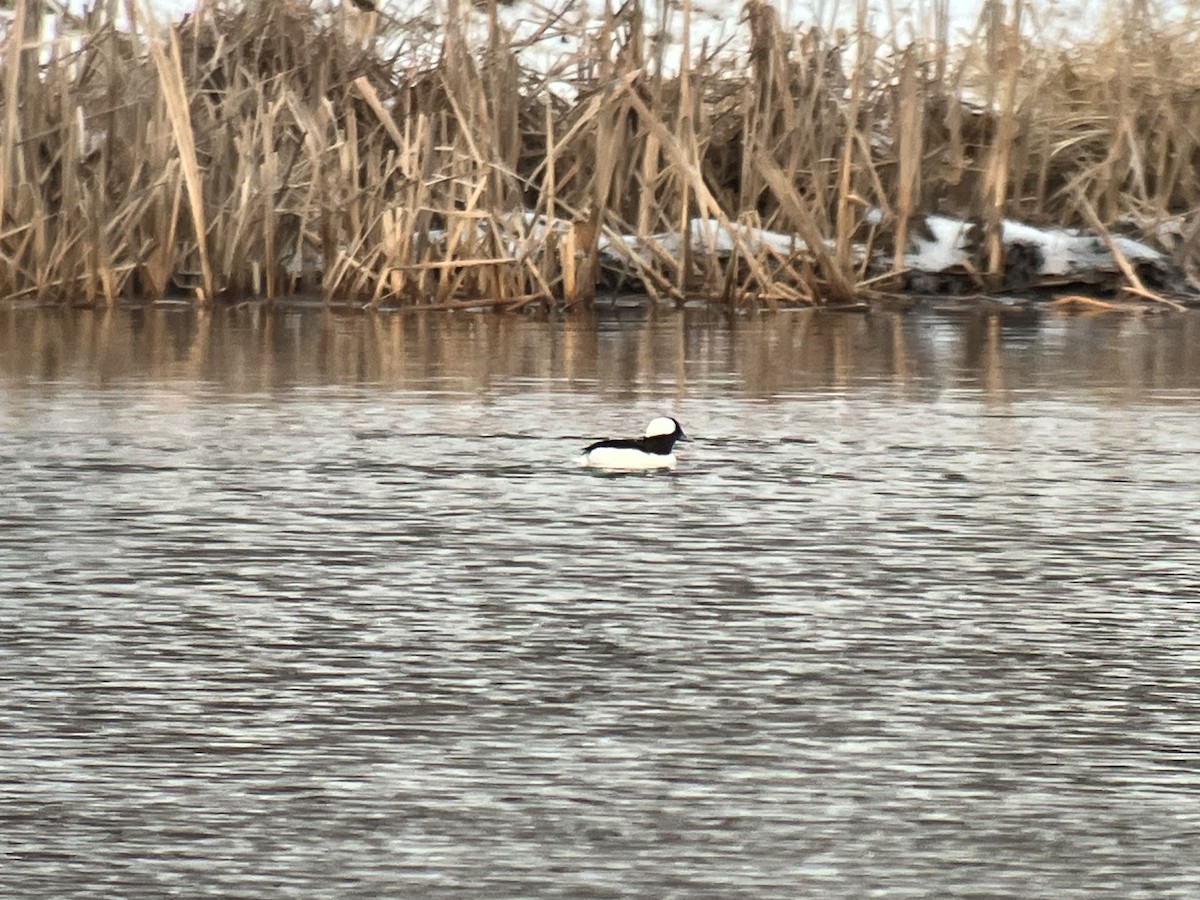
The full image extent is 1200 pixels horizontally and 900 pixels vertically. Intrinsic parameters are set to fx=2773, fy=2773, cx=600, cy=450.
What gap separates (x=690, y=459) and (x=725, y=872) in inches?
193

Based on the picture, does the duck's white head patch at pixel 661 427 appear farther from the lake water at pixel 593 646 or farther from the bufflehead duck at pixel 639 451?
the lake water at pixel 593 646

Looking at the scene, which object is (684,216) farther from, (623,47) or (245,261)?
(245,261)

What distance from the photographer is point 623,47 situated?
15430 millimetres

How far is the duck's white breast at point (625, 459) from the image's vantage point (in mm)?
7914

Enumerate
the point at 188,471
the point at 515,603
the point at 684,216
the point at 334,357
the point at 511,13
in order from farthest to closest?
the point at 511,13, the point at 684,216, the point at 334,357, the point at 188,471, the point at 515,603

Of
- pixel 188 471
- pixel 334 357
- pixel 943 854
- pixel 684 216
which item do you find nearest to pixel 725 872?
pixel 943 854

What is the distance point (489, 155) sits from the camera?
15.2 metres

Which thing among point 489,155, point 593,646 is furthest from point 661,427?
point 489,155

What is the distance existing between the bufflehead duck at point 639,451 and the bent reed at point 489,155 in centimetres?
645

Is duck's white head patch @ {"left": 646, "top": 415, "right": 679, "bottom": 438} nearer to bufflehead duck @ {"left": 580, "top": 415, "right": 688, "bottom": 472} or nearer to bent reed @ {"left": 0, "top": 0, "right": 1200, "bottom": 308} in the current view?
bufflehead duck @ {"left": 580, "top": 415, "right": 688, "bottom": 472}

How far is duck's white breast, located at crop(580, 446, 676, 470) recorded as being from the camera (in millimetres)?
7914

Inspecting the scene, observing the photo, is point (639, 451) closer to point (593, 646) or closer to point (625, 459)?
point (625, 459)

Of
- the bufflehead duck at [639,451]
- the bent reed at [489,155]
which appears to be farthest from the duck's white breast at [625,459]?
the bent reed at [489,155]

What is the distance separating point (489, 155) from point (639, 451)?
7.52 metres
